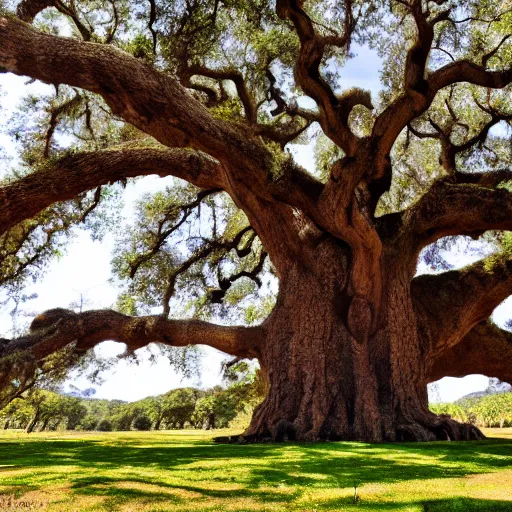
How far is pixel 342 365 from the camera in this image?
1117cm

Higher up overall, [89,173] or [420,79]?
[420,79]

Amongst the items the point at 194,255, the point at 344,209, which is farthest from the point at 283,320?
the point at 194,255

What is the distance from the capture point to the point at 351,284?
11.7 metres

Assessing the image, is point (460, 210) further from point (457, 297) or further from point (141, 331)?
point (141, 331)

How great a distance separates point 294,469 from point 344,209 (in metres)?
6.26

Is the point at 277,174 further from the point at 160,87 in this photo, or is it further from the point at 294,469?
the point at 294,469

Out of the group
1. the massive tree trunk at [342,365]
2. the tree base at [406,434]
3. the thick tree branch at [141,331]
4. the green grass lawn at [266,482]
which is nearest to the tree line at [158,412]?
the thick tree branch at [141,331]

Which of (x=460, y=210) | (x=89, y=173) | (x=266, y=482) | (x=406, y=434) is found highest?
(x=460, y=210)

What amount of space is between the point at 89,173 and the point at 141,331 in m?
4.90

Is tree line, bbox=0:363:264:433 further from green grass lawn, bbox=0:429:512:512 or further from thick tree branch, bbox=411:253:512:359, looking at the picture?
green grass lawn, bbox=0:429:512:512

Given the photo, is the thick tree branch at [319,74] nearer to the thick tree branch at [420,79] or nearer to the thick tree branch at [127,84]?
the thick tree branch at [420,79]

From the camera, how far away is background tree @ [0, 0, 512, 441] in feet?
30.1

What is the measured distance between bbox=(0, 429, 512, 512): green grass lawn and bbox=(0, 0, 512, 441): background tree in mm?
3495

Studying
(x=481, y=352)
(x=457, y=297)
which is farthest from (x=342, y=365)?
(x=481, y=352)
